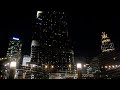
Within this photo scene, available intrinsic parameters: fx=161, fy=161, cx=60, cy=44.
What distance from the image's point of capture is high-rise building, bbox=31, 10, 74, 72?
4862 inches

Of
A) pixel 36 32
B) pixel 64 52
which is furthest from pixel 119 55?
pixel 36 32

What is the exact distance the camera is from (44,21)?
151 metres

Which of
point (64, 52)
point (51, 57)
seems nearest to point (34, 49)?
point (51, 57)

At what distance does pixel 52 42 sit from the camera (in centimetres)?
13850

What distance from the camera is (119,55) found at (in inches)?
3750

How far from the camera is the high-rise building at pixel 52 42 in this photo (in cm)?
12350

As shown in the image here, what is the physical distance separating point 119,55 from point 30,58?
210 feet
